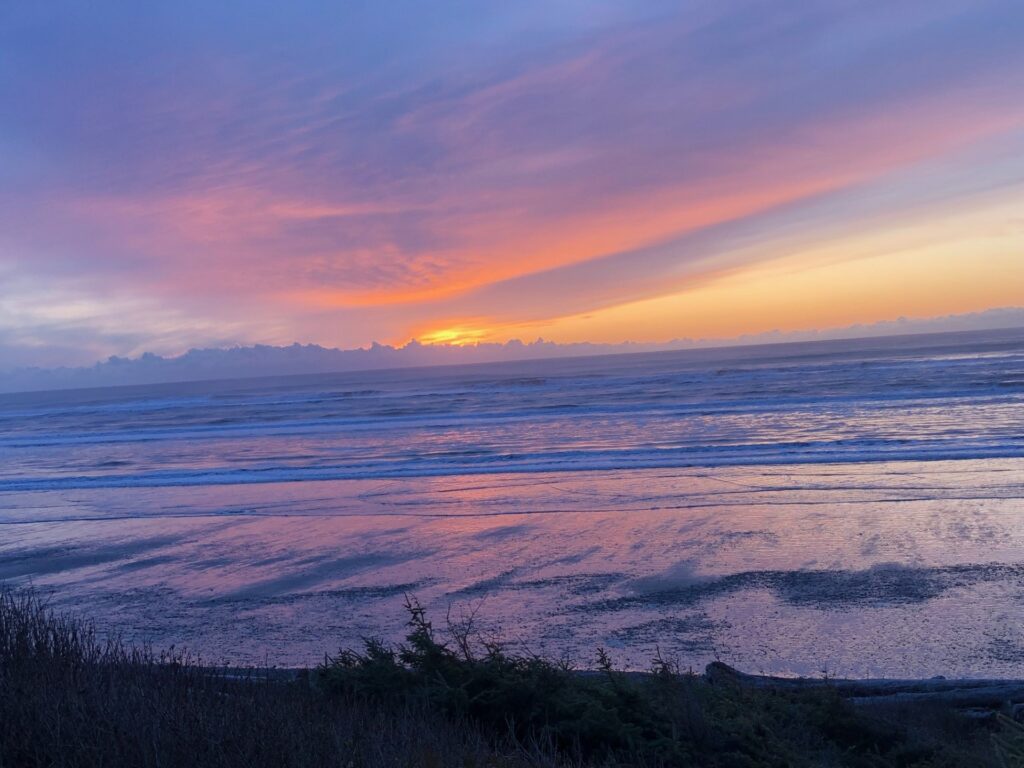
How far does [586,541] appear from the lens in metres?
13.7

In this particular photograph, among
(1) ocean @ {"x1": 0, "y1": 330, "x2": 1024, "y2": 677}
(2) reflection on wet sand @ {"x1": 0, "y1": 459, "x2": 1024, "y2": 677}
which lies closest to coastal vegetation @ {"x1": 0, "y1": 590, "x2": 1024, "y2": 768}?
(1) ocean @ {"x1": 0, "y1": 330, "x2": 1024, "y2": 677}

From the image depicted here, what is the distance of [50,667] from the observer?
5.43 metres

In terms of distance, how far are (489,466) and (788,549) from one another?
13.4 m

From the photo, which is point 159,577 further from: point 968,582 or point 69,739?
point 968,582

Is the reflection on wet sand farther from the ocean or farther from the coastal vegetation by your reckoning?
the coastal vegetation

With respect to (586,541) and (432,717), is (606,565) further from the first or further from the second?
(432,717)

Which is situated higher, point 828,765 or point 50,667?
point 50,667

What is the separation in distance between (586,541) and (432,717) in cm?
825

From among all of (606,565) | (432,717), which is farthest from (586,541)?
(432,717)

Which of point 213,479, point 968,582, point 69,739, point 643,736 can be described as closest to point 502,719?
point 643,736

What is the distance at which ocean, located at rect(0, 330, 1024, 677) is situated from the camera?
9023 mm

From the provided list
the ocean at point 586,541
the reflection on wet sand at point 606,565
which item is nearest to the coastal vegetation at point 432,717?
the ocean at point 586,541

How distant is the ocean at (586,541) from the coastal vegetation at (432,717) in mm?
1466

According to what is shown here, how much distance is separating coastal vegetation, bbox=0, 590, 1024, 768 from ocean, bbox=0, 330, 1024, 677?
147 centimetres
